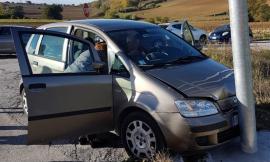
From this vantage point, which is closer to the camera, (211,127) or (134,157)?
(211,127)

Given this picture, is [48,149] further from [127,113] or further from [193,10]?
[193,10]

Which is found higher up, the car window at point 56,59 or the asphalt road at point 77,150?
the car window at point 56,59

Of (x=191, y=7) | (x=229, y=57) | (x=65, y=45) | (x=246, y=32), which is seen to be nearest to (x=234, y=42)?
(x=246, y=32)

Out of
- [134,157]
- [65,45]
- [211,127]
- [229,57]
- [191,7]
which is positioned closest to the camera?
[211,127]

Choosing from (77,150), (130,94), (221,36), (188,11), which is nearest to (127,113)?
(130,94)

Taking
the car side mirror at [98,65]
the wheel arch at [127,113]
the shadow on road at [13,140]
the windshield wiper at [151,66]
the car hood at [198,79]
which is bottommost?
the shadow on road at [13,140]

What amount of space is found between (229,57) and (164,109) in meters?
7.27

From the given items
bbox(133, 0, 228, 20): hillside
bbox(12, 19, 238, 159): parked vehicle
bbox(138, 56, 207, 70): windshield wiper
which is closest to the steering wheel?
bbox(12, 19, 238, 159): parked vehicle

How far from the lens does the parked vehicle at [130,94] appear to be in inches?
206

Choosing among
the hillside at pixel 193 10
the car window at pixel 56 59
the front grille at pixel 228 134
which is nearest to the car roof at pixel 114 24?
the car window at pixel 56 59

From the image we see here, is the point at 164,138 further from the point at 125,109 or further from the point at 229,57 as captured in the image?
the point at 229,57

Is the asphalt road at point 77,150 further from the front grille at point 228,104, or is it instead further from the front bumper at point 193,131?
the front grille at point 228,104

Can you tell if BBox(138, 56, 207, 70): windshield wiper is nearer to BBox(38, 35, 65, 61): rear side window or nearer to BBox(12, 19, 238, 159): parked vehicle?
BBox(12, 19, 238, 159): parked vehicle

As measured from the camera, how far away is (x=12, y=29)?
215 inches
